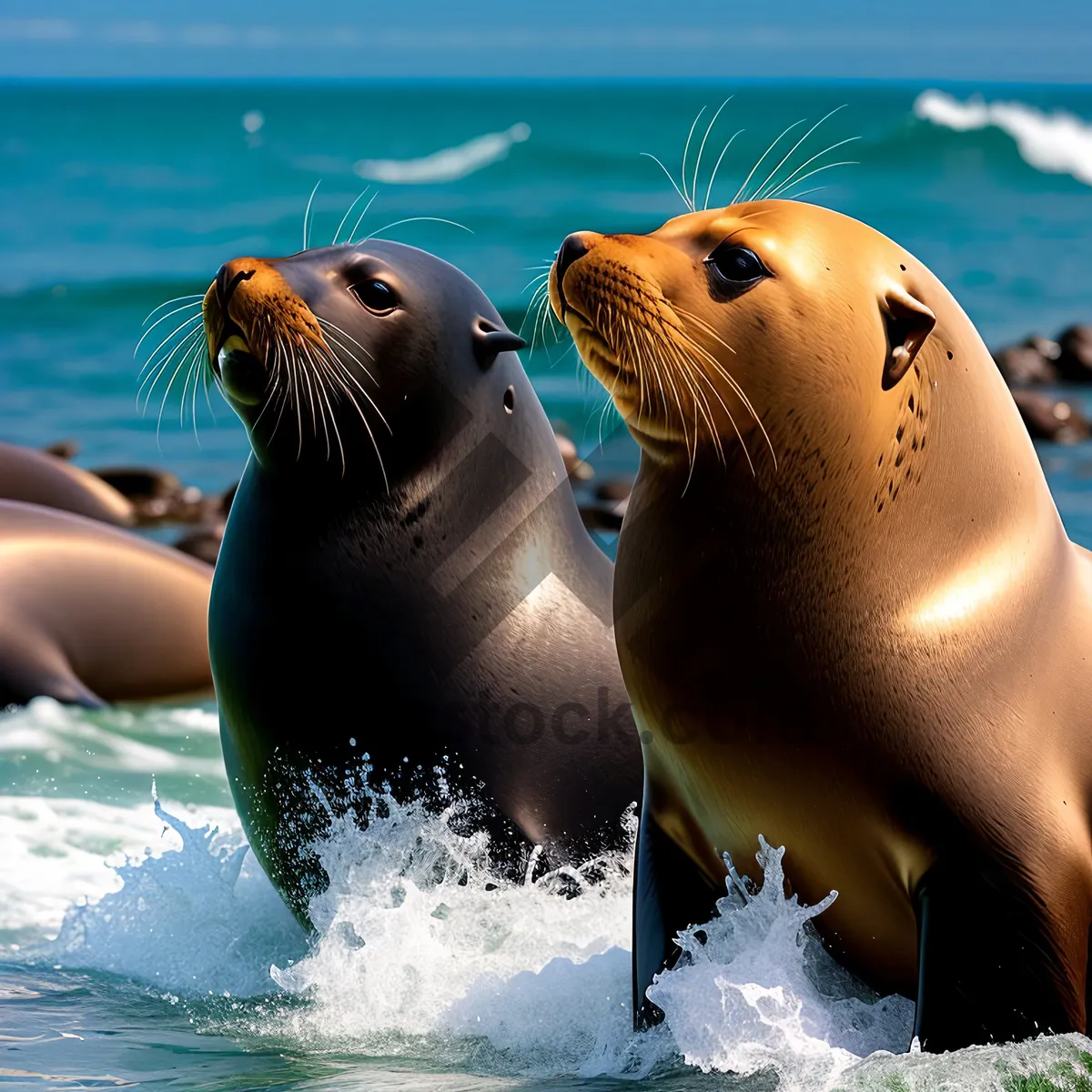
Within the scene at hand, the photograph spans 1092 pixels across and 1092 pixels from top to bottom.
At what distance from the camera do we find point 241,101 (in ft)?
252

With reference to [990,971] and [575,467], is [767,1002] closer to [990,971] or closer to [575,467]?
[990,971]

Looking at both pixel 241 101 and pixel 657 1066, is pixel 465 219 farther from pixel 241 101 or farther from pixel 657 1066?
pixel 241 101

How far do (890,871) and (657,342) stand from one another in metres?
1.08

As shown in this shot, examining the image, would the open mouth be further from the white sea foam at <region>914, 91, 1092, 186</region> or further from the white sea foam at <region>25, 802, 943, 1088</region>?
the white sea foam at <region>914, 91, 1092, 186</region>

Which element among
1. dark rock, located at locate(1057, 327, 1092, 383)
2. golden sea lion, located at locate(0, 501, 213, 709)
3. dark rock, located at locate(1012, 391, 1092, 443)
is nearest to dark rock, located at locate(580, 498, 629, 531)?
dark rock, located at locate(1012, 391, 1092, 443)

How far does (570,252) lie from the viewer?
362 cm

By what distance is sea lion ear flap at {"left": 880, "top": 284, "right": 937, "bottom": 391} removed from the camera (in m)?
3.55

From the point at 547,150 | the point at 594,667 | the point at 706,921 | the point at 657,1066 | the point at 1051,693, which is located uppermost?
the point at 547,150

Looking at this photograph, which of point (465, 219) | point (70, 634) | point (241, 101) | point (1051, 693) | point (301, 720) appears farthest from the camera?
point (241, 101)

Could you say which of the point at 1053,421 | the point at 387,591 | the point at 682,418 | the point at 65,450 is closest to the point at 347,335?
the point at 387,591

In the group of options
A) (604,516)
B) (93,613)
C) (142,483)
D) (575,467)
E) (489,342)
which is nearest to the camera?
(489,342)

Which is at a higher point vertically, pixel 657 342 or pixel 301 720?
pixel 657 342

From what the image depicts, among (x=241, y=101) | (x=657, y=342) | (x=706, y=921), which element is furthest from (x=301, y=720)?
(x=241, y=101)

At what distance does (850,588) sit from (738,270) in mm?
632
